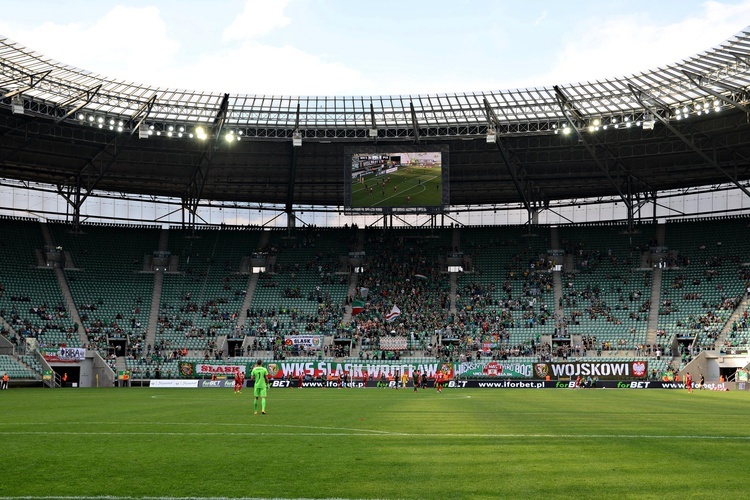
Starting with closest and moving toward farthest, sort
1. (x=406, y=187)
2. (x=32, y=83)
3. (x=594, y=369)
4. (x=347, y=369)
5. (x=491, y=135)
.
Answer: (x=32, y=83)
(x=491, y=135)
(x=594, y=369)
(x=406, y=187)
(x=347, y=369)

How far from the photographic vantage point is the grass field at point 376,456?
11.2 metres

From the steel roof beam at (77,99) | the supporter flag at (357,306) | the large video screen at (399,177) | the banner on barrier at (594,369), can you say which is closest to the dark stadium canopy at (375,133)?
the steel roof beam at (77,99)

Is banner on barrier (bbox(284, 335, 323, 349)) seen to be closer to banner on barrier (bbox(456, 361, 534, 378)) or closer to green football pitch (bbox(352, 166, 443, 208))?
banner on barrier (bbox(456, 361, 534, 378))

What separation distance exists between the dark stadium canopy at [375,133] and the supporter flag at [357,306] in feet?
39.7

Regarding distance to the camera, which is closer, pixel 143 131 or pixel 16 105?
pixel 16 105

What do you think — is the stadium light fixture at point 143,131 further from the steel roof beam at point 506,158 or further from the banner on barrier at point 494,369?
the banner on barrier at point 494,369

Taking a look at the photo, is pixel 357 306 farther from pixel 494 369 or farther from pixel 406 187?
pixel 406 187

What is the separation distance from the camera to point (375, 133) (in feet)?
211

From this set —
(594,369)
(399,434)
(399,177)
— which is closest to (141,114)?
(399,177)

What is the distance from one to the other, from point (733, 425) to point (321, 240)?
6434 cm

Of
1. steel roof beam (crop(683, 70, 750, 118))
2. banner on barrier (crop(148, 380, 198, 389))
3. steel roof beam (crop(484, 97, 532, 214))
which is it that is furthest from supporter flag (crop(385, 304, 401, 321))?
steel roof beam (crop(683, 70, 750, 118))

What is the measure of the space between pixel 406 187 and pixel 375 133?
534cm

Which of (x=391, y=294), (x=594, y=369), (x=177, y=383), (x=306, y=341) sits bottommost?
(x=177, y=383)

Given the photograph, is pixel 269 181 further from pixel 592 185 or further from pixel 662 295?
pixel 662 295
